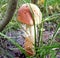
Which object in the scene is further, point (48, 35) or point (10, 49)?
point (48, 35)

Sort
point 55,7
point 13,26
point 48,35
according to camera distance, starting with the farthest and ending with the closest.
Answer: point 55,7 → point 13,26 → point 48,35

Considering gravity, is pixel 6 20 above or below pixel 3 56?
above

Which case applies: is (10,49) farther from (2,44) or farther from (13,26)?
(13,26)

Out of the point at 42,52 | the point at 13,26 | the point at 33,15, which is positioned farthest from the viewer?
the point at 13,26

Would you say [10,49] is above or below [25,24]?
below

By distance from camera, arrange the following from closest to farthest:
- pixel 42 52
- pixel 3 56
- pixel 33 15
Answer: pixel 42 52 → pixel 33 15 → pixel 3 56

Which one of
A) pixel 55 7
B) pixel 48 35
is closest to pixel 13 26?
pixel 48 35

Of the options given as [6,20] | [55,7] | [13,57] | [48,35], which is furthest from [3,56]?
[55,7]

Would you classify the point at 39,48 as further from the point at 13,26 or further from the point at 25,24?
the point at 13,26

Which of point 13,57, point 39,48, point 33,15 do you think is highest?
point 33,15
